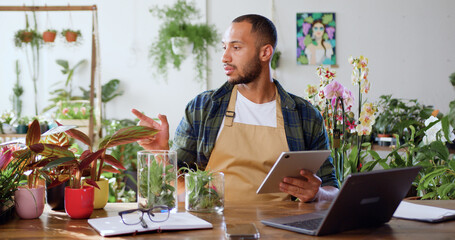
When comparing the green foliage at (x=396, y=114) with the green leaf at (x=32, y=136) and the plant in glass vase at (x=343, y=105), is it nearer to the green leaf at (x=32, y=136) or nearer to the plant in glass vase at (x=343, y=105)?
the plant in glass vase at (x=343, y=105)

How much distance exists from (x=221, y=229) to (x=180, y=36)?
185 inches

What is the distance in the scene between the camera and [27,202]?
1.69 metres

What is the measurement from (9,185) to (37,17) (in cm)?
506

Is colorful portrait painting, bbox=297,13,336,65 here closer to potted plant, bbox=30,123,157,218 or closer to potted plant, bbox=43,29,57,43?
potted plant, bbox=43,29,57,43

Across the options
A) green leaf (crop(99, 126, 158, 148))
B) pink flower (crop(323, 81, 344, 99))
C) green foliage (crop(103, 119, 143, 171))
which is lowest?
green foliage (crop(103, 119, 143, 171))

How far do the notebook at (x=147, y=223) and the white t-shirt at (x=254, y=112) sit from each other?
0.92 m

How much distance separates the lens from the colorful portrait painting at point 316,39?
20.0 feet

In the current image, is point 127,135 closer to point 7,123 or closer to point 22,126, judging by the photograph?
point 22,126

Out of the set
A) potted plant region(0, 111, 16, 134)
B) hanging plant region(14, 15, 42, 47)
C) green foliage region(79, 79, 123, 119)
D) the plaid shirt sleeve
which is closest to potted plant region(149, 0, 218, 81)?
green foliage region(79, 79, 123, 119)

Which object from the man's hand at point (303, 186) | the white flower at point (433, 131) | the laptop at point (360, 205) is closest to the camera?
the laptop at point (360, 205)

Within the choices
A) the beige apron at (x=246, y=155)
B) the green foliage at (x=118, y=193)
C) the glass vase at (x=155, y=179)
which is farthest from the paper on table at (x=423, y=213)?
the green foliage at (x=118, y=193)

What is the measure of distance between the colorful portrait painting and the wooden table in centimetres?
444

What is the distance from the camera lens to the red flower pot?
168cm

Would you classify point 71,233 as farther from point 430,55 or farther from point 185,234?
point 430,55
